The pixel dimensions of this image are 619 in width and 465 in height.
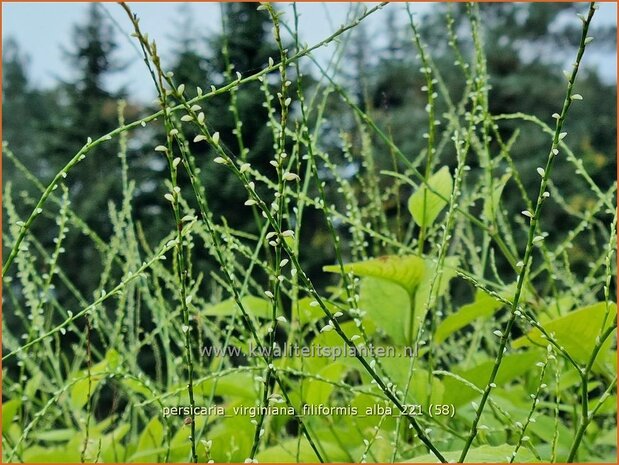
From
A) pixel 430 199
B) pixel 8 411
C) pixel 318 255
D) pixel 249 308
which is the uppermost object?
pixel 430 199

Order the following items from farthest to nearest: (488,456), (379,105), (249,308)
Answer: (379,105) < (249,308) < (488,456)

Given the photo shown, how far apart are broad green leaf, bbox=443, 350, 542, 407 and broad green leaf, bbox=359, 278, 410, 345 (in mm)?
85

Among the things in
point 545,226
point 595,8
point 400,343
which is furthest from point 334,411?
point 545,226

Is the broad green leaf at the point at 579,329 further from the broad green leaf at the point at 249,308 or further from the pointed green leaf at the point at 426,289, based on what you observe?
the broad green leaf at the point at 249,308

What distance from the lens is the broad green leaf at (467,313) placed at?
80 cm

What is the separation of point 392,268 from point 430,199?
0.55 feet

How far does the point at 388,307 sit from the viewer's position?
0.83 meters

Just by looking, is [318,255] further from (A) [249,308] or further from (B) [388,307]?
(B) [388,307]

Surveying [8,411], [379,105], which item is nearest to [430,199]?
[8,411]

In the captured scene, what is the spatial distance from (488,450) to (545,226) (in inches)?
394

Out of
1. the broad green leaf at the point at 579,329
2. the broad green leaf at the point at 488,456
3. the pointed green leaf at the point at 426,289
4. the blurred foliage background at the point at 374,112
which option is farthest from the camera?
the blurred foliage background at the point at 374,112

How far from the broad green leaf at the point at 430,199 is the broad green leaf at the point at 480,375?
0.20 metres

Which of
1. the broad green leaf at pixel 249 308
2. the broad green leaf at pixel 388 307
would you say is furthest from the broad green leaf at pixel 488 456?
the broad green leaf at pixel 249 308

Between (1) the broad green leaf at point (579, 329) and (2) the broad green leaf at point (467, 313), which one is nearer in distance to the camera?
(1) the broad green leaf at point (579, 329)
